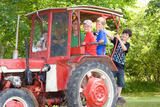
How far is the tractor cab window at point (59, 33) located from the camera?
596 centimetres

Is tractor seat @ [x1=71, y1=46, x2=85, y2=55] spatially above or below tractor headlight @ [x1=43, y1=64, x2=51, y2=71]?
above

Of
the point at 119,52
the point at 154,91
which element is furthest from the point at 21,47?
the point at 154,91

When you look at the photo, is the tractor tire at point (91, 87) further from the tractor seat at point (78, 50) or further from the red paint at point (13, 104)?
the red paint at point (13, 104)

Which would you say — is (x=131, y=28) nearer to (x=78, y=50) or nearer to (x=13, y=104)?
(x=78, y=50)

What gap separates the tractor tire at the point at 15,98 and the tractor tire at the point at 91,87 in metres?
0.78

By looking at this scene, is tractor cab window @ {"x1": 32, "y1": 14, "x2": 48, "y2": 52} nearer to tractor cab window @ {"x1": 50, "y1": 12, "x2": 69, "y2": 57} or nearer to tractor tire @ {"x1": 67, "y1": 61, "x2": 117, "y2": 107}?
tractor cab window @ {"x1": 50, "y1": 12, "x2": 69, "y2": 57}

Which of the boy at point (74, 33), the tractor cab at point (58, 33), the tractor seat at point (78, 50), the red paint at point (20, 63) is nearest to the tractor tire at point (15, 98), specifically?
the red paint at point (20, 63)

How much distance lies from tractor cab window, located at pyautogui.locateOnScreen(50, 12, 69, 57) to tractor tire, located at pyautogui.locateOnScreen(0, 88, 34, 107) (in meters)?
1.01

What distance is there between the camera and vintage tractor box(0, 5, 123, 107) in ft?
18.5

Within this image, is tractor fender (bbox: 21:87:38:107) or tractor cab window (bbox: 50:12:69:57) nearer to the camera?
tractor fender (bbox: 21:87:38:107)

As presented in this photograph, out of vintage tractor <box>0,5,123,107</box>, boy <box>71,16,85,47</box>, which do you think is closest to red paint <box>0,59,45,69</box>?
vintage tractor <box>0,5,123,107</box>

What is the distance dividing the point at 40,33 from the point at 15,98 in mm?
1655

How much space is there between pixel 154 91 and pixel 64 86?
72.5 feet

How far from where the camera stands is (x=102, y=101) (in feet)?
19.8
